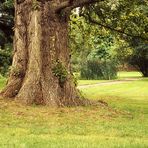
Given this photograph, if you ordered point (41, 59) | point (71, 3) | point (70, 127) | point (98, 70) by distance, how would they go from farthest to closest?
point (98, 70) < point (71, 3) < point (41, 59) < point (70, 127)

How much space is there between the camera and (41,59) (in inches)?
651

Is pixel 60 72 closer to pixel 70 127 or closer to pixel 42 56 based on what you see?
pixel 42 56

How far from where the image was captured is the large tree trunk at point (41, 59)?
1622 cm

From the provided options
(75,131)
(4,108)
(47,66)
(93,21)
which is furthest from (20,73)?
(93,21)

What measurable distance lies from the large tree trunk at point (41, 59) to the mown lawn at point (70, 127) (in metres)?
0.63

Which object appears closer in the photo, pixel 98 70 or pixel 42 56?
pixel 42 56

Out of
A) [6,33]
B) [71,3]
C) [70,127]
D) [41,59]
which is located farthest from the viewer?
[6,33]

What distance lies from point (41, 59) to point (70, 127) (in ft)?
14.3

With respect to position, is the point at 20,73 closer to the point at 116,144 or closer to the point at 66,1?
the point at 66,1

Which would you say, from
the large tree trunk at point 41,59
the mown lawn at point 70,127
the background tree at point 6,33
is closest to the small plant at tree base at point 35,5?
the large tree trunk at point 41,59

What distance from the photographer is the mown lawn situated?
9940 millimetres

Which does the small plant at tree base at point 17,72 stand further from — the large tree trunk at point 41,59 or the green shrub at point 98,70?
the green shrub at point 98,70

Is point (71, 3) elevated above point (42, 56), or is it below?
above

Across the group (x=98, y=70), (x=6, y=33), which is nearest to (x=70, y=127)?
(x=6, y=33)
